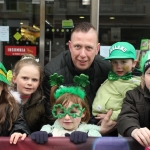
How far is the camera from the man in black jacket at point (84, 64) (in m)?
2.64

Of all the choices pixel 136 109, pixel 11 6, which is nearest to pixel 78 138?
pixel 136 109

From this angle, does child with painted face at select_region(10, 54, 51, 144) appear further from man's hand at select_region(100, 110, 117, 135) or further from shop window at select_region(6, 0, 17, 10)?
shop window at select_region(6, 0, 17, 10)

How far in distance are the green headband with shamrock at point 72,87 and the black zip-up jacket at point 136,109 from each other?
0.44m

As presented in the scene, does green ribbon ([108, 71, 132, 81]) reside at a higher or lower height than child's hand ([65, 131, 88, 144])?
higher

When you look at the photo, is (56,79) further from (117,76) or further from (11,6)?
(11,6)

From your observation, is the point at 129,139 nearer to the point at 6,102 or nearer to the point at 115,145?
the point at 115,145

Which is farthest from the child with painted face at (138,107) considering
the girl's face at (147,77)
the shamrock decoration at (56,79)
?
the shamrock decoration at (56,79)

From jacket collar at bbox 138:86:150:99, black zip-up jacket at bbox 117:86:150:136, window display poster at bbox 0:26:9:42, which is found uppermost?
window display poster at bbox 0:26:9:42

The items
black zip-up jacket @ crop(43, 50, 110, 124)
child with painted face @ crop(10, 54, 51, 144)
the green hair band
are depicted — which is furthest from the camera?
black zip-up jacket @ crop(43, 50, 110, 124)

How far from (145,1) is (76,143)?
4.70 metres

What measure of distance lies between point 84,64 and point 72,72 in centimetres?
17

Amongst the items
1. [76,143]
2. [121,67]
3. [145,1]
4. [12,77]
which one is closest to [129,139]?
[76,143]

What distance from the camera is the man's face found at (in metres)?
2.64

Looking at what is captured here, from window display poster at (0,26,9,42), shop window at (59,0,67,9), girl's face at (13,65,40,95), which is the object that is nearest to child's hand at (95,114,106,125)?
girl's face at (13,65,40,95)
